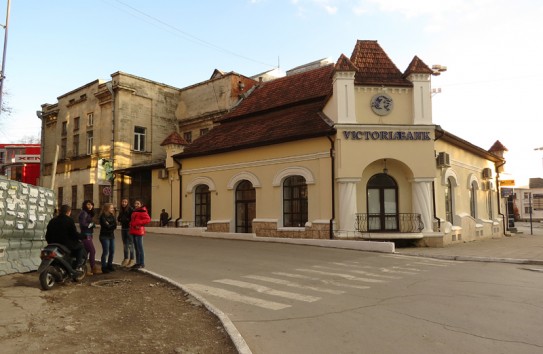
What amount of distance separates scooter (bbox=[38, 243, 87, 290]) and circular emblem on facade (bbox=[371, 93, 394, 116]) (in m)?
12.9

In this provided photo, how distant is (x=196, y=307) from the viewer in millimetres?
6590

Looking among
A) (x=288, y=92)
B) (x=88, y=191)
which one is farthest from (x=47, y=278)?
(x=88, y=191)

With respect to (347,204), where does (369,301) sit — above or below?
below

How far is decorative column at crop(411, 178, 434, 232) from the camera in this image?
661 inches

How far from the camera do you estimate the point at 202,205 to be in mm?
23000

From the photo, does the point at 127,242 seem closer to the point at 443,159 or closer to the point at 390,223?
the point at 390,223

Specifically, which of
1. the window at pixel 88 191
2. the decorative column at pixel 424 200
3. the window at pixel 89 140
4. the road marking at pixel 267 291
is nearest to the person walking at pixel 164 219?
the window at pixel 88 191

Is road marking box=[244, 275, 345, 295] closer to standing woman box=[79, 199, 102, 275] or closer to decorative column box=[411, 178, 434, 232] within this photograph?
standing woman box=[79, 199, 102, 275]

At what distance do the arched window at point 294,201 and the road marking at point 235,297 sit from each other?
403 inches

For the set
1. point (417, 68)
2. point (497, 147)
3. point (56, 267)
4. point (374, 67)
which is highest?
point (374, 67)

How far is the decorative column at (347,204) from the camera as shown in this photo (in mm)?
16594

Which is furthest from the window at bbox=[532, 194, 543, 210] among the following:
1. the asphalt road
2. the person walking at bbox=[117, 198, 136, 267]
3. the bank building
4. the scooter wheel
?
the scooter wheel

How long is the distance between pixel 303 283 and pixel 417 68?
478 inches

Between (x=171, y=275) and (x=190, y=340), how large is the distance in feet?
16.0
